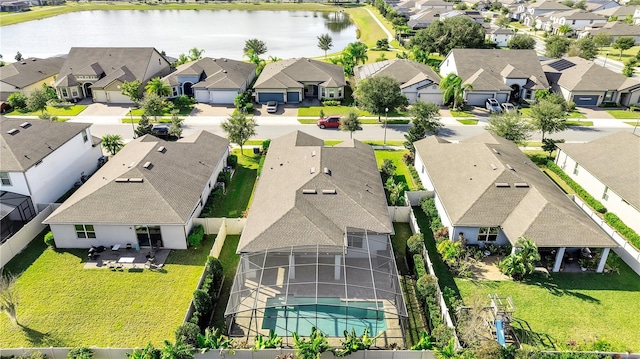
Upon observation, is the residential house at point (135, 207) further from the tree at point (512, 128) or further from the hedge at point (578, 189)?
the hedge at point (578, 189)

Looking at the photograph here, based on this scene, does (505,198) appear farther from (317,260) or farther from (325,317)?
(325,317)

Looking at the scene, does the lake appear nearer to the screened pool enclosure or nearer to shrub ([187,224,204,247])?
shrub ([187,224,204,247])

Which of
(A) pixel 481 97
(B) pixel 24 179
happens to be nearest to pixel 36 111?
(B) pixel 24 179

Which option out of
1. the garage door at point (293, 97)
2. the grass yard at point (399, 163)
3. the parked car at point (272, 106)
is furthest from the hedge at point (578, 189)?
the garage door at point (293, 97)

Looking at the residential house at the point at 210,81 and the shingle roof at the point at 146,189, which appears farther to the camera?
the residential house at the point at 210,81

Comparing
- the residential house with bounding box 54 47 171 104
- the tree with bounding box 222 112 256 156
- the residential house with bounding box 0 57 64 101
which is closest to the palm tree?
the residential house with bounding box 54 47 171 104

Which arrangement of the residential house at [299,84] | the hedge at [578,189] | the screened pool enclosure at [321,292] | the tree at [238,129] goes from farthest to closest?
1. the residential house at [299,84]
2. the tree at [238,129]
3. the hedge at [578,189]
4. the screened pool enclosure at [321,292]
